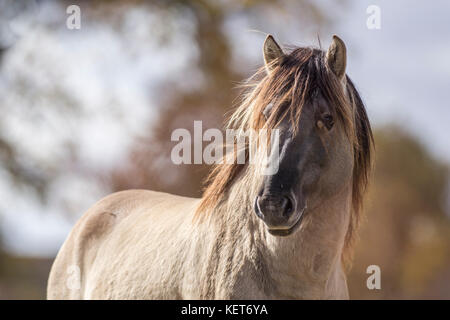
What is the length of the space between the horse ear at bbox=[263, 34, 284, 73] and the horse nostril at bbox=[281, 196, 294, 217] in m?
1.04

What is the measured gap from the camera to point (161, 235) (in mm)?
4309

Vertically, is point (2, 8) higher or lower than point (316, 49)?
higher

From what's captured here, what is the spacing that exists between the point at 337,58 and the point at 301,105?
1.70 feet

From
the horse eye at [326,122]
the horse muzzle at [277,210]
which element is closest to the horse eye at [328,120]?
the horse eye at [326,122]

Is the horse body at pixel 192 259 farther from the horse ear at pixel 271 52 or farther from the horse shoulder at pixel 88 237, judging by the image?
the horse ear at pixel 271 52

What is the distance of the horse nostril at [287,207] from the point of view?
3.01m

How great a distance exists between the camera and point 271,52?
3.72m

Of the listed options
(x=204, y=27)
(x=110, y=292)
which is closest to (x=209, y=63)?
(x=204, y=27)

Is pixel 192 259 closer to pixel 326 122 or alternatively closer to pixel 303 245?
pixel 303 245

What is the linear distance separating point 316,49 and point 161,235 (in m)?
1.78

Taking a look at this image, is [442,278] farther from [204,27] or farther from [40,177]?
[40,177]

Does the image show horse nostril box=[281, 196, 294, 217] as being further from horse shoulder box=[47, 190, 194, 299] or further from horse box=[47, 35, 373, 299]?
horse shoulder box=[47, 190, 194, 299]

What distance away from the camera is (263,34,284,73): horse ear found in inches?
145

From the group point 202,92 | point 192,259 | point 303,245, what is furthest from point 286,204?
point 202,92
